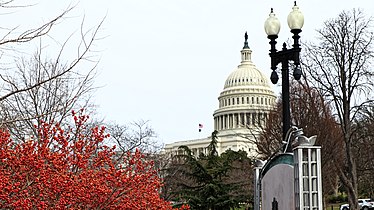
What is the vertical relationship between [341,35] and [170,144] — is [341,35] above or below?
below

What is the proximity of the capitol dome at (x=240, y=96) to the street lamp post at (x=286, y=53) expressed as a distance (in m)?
91.6

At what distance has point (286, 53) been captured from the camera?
1247 centimetres

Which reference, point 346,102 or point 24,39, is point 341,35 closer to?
point 346,102

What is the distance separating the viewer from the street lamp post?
39.4 ft

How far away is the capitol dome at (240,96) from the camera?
4279 inches

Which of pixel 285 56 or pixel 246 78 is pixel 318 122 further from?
pixel 246 78

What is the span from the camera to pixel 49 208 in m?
10.9

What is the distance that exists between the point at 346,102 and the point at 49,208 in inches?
669

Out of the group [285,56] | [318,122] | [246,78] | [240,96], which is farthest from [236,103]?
[285,56]

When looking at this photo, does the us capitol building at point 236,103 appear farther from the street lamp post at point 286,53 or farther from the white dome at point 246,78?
the street lamp post at point 286,53

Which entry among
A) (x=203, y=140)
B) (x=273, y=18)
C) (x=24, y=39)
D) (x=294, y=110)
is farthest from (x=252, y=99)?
(x=24, y=39)

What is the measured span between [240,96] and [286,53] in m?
99.2

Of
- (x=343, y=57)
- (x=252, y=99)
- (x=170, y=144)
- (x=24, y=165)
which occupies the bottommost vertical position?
(x=24, y=165)

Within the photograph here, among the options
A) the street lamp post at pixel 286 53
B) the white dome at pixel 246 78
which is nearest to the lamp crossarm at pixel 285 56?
the street lamp post at pixel 286 53
